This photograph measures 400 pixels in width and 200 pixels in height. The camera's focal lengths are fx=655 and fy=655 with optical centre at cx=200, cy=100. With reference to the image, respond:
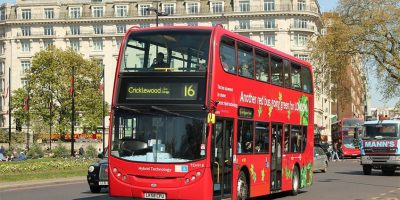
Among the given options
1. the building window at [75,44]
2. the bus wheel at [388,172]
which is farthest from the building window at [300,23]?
the bus wheel at [388,172]

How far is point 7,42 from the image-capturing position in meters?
114

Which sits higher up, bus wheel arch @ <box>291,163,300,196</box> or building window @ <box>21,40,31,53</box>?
building window @ <box>21,40,31,53</box>

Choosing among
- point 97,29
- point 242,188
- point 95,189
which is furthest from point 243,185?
point 97,29

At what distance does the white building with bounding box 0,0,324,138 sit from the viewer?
105562 mm

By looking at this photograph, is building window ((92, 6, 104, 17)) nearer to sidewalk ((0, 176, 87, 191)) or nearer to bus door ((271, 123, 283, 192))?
sidewalk ((0, 176, 87, 191))

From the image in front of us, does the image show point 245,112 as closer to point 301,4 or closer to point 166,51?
point 166,51

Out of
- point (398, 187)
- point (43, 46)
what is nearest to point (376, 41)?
point (398, 187)

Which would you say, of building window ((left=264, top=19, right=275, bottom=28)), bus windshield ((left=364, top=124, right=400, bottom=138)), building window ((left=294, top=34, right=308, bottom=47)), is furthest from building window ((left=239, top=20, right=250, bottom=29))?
bus windshield ((left=364, top=124, right=400, bottom=138))

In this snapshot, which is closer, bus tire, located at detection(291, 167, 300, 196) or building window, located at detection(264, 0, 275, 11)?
bus tire, located at detection(291, 167, 300, 196)

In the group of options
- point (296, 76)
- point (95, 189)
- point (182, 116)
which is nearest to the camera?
point (182, 116)

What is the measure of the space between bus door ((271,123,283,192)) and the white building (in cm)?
8694

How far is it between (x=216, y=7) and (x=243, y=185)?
3734 inches

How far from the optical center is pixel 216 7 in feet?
359

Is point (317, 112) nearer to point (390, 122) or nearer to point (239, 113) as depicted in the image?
point (390, 122)
